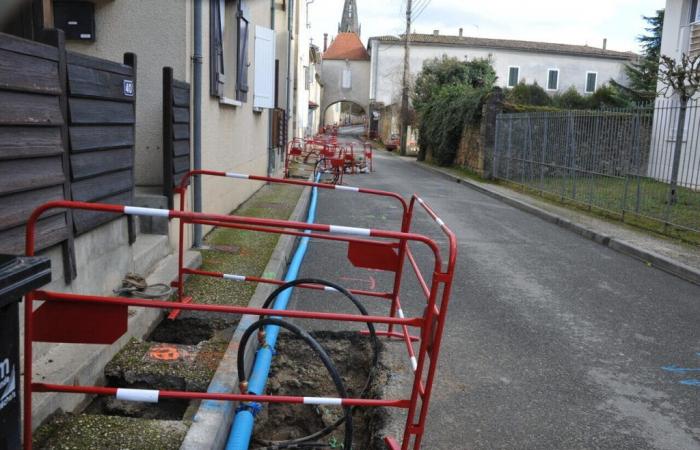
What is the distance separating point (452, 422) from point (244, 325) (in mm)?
1709

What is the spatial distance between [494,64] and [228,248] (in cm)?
5218

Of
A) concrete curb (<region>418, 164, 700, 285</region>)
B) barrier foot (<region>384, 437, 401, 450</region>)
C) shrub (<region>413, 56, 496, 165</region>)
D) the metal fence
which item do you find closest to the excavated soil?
barrier foot (<region>384, 437, 401, 450</region>)

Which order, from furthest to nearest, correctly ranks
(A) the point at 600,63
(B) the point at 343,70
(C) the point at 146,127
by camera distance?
(B) the point at 343,70 → (A) the point at 600,63 → (C) the point at 146,127

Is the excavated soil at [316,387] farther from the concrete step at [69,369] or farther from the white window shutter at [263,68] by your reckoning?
the white window shutter at [263,68]

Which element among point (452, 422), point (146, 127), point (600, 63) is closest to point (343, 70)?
point (600, 63)

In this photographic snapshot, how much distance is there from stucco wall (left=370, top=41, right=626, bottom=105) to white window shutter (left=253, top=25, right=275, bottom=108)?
43.4m

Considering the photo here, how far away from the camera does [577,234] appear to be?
10.9 meters

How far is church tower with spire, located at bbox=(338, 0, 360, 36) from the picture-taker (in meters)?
114

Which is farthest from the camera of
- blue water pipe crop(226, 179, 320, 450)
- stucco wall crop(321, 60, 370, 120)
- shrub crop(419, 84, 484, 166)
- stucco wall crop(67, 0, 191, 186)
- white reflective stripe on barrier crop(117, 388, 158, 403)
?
stucco wall crop(321, 60, 370, 120)

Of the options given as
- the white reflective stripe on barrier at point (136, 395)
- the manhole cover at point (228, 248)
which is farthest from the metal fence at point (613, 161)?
the white reflective stripe on barrier at point (136, 395)

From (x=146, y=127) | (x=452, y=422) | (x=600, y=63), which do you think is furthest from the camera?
(x=600, y=63)

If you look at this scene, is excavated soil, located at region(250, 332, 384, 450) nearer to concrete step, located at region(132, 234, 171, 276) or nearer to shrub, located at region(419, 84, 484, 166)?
concrete step, located at region(132, 234, 171, 276)

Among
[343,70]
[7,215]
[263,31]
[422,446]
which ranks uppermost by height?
[343,70]

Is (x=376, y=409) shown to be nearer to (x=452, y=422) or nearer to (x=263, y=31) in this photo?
(x=452, y=422)
